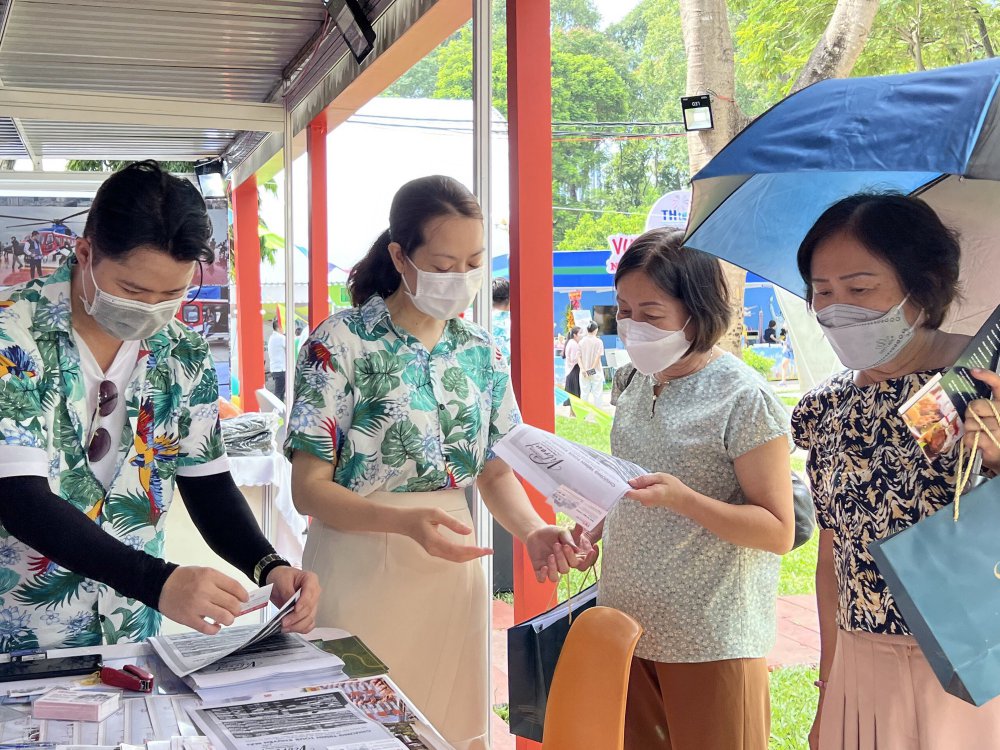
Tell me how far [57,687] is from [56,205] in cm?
459

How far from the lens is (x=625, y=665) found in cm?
163

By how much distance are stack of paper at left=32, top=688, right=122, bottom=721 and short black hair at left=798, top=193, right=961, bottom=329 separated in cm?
137

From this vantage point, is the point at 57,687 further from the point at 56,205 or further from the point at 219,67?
the point at 219,67

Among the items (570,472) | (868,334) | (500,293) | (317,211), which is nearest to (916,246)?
(868,334)

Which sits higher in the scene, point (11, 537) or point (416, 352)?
point (416, 352)

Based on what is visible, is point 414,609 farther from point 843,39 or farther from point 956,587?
point 843,39

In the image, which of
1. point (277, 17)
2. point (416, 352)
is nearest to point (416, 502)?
point (416, 352)

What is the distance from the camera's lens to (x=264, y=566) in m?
1.82

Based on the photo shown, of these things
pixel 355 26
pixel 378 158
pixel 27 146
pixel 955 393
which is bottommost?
pixel 955 393

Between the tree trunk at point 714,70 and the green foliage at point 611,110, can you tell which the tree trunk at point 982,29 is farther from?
the green foliage at point 611,110

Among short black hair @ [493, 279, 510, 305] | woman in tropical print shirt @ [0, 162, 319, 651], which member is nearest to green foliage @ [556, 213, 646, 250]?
short black hair @ [493, 279, 510, 305]

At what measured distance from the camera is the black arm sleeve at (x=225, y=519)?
188 cm

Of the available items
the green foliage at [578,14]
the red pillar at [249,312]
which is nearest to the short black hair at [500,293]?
the red pillar at [249,312]

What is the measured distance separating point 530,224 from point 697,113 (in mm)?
664
